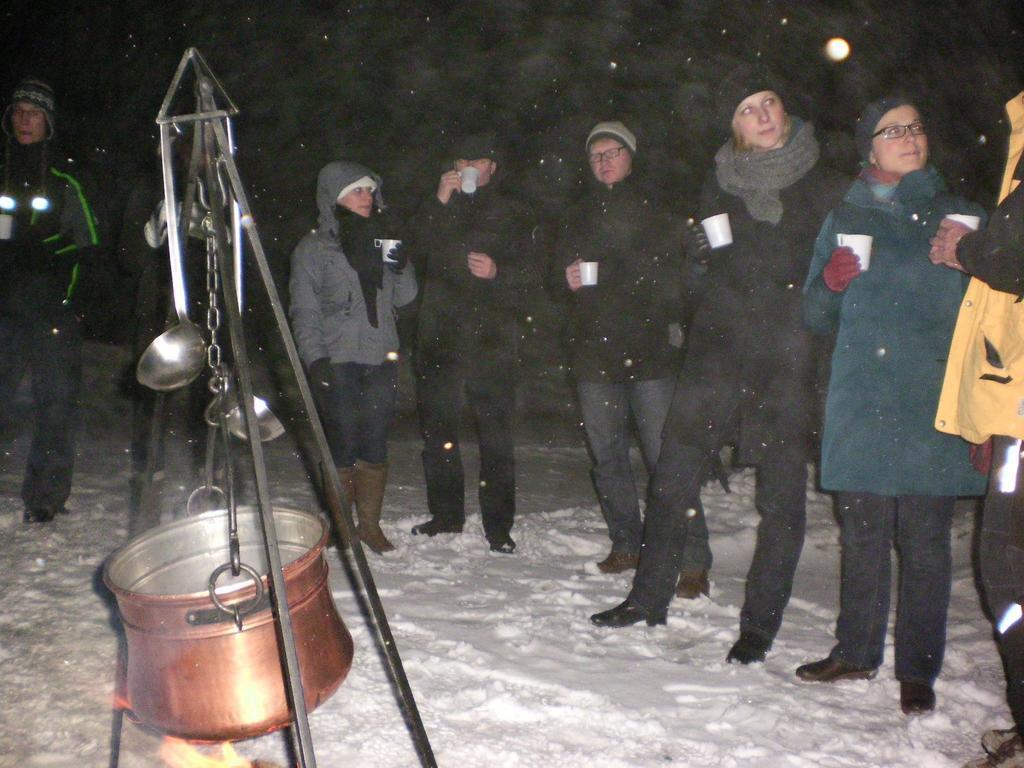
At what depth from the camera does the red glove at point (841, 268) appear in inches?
105

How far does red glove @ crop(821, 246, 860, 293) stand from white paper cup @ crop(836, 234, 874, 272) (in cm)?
1

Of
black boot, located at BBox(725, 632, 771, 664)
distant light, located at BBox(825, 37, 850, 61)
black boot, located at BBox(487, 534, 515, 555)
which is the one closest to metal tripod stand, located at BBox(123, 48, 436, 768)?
black boot, located at BBox(725, 632, 771, 664)

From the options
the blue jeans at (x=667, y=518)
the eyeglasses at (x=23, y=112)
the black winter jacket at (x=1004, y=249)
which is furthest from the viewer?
the eyeglasses at (x=23, y=112)

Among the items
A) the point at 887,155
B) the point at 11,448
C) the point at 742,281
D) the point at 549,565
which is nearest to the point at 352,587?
the point at 549,565

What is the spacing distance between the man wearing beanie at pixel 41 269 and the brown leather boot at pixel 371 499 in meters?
1.64

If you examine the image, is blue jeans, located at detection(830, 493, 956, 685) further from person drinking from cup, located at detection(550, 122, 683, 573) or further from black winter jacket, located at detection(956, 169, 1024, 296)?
person drinking from cup, located at detection(550, 122, 683, 573)

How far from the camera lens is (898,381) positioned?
2711 millimetres

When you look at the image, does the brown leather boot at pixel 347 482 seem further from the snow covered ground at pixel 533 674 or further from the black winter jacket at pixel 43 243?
the black winter jacket at pixel 43 243

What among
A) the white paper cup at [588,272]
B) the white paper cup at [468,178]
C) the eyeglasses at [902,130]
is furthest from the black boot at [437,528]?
the eyeglasses at [902,130]

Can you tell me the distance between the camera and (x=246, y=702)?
190 centimetres

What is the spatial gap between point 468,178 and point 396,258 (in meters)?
0.55

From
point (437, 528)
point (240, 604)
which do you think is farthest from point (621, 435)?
point (240, 604)

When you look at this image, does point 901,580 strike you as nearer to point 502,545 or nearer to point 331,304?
point 502,545

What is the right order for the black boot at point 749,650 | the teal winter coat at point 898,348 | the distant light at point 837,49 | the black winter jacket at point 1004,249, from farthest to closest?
the distant light at point 837,49, the black boot at point 749,650, the teal winter coat at point 898,348, the black winter jacket at point 1004,249
